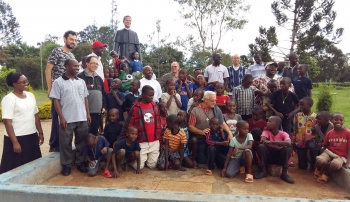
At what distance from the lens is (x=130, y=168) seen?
4.75m

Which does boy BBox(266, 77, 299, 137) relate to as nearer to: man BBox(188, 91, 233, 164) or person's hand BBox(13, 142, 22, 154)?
man BBox(188, 91, 233, 164)

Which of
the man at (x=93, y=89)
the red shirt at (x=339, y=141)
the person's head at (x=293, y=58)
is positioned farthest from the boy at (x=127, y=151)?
the person's head at (x=293, y=58)

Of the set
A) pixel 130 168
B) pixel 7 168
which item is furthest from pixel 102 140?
pixel 7 168

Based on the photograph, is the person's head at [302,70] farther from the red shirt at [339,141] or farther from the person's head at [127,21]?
the person's head at [127,21]

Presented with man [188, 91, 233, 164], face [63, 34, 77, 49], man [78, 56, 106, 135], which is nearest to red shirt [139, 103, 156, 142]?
man [188, 91, 233, 164]

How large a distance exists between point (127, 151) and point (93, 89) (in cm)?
118

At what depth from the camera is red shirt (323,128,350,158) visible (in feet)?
13.5

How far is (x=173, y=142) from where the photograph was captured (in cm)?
470

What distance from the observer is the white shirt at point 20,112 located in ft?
12.6

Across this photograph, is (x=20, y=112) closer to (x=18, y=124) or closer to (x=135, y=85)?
(x=18, y=124)

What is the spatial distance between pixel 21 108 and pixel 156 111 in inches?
76.3

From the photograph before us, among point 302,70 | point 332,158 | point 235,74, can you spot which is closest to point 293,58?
point 302,70

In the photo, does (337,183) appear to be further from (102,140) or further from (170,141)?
(102,140)

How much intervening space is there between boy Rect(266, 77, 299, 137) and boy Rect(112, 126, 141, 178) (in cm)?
242
